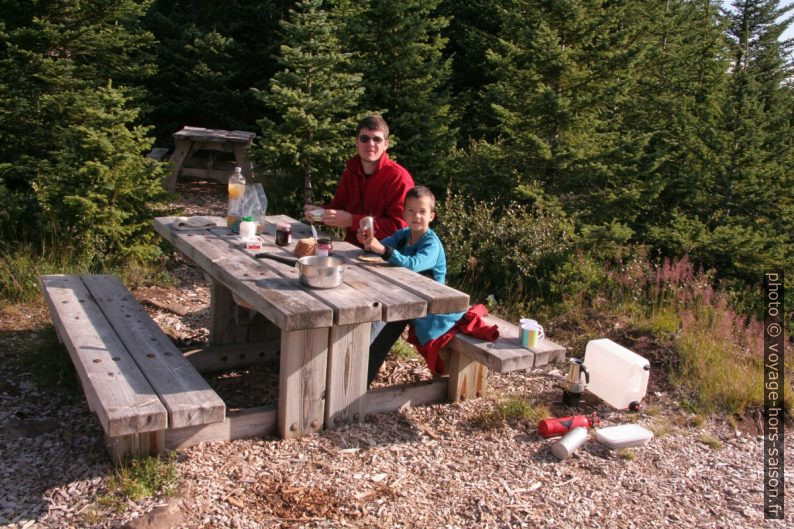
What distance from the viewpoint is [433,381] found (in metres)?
4.45

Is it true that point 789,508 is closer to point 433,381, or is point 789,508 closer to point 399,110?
point 433,381

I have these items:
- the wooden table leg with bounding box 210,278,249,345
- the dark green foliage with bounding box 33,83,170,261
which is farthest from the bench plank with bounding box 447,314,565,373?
the dark green foliage with bounding box 33,83,170,261

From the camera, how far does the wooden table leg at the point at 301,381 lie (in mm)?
3672

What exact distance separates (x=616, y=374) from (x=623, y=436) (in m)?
0.62

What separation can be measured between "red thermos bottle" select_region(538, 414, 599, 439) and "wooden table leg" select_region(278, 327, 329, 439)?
132 cm

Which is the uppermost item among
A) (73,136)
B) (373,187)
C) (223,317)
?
(73,136)

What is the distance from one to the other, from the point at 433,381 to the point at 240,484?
151 centimetres

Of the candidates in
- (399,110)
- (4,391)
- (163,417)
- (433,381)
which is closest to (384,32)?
(399,110)

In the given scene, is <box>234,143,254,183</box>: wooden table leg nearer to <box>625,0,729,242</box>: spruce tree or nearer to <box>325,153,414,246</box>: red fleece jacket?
<box>325,153,414,246</box>: red fleece jacket

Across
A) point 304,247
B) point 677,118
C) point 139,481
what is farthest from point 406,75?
point 139,481

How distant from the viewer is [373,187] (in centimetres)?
497

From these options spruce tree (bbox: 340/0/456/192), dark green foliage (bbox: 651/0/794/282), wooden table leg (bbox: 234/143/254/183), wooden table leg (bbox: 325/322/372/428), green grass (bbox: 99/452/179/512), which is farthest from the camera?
wooden table leg (bbox: 234/143/254/183)

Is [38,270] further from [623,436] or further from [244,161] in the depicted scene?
[623,436]

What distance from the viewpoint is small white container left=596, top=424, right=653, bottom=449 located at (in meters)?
4.07
